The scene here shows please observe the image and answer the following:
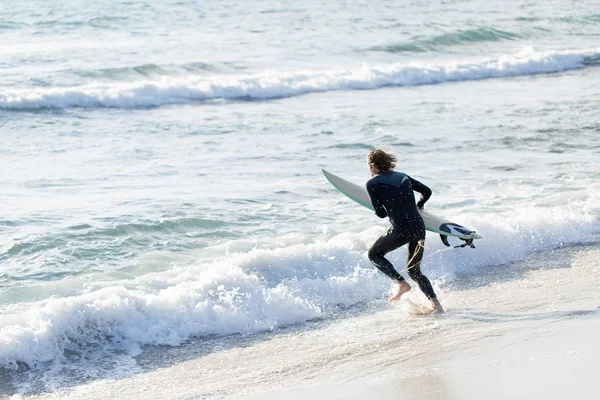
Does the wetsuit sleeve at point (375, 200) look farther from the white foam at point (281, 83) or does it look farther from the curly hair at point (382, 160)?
the white foam at point (281, 83)

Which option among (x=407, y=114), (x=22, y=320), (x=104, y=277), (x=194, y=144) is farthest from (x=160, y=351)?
(x=407, y=114)

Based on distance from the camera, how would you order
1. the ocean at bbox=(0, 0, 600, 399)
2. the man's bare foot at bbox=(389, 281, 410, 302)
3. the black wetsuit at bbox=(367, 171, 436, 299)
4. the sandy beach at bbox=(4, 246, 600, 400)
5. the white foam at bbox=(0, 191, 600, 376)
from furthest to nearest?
the man's bare foot at bbox=(389, 281, 410, 302) → the black wetsuit at bbox=(367, 171, 436, 299) → the white foam at bbox=(0, 191, 600, 376) → the ocean at bbox=(0, 0, 600, 399) → the sandy beach at bbox=(4, 246, 600, 400)

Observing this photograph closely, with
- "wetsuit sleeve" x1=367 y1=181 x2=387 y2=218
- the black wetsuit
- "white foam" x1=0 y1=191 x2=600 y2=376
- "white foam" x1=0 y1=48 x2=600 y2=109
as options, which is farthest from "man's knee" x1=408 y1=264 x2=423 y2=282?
"white foam" x1=0 y1=48 x2=600 y2=109

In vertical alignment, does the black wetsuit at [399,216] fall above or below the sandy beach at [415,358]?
above

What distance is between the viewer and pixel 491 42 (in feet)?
94.5

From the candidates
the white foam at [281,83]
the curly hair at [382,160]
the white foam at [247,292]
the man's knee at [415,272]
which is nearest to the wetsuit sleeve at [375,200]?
the curly hair at [382,160]

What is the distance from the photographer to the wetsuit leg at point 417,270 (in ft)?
24.9

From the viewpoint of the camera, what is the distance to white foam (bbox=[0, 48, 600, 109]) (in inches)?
751

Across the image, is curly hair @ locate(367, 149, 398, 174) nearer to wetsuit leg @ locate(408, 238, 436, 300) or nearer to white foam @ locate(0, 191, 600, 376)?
wetsuit leg @ locate(408, 238, 436, 300)

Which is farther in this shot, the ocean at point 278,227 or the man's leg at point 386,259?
the man's leg at point 386,259

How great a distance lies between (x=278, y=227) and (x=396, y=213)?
313 cm

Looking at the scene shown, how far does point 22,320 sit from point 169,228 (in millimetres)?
3136

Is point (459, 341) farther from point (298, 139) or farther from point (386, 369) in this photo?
point (298, 139)

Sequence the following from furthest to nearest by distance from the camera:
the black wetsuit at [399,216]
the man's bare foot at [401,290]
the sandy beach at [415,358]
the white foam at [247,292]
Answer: the man's bare foot at [401,290]
the black wetsuit at [399,216]
the white foam at [247,292]
the sandy beach at [415,358]
